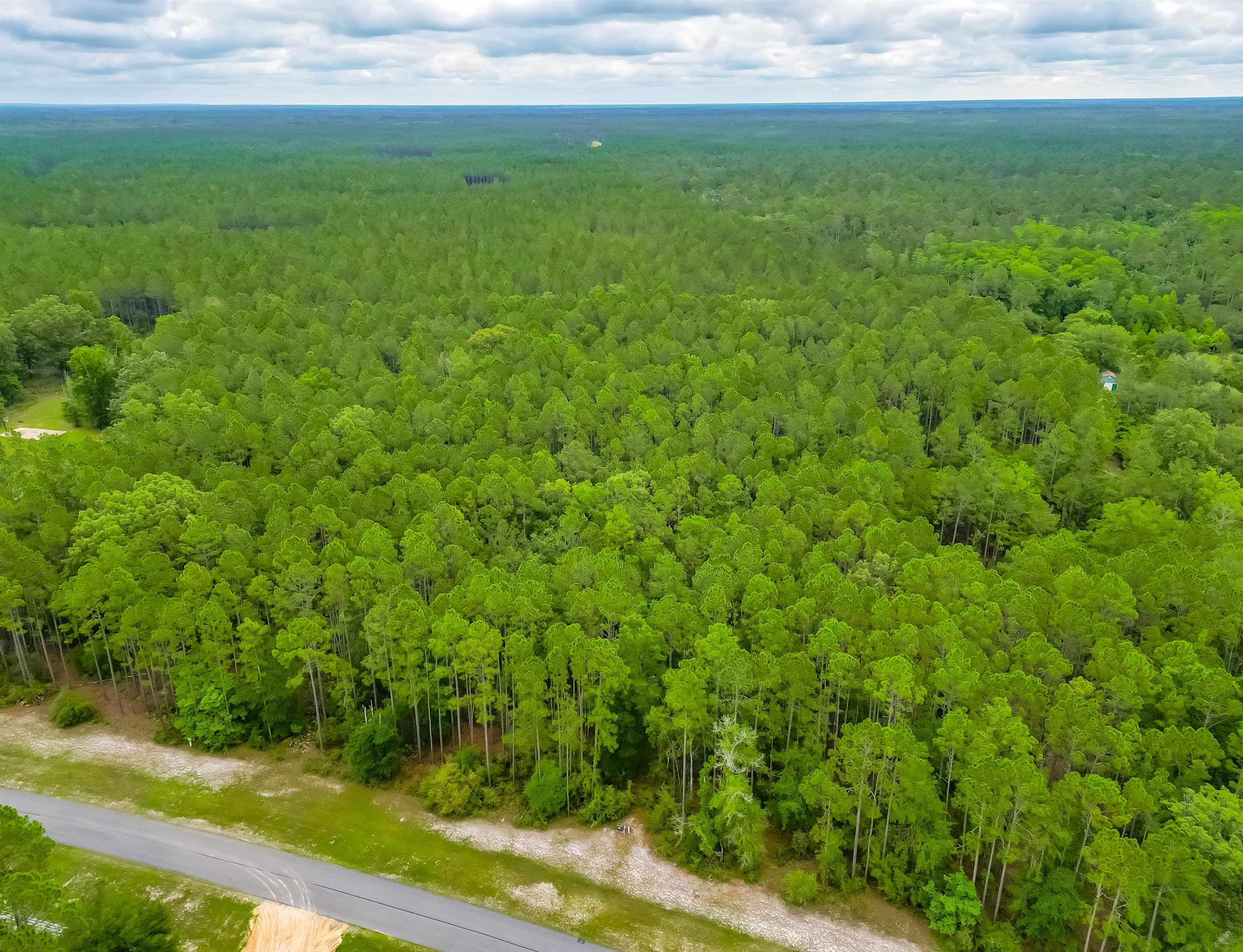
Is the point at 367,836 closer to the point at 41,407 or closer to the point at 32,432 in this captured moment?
the point at 32,432

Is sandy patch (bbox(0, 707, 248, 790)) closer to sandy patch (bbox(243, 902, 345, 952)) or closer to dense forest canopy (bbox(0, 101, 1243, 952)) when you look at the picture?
dense forest canopy (bbox(0, 101, 1243, 952))

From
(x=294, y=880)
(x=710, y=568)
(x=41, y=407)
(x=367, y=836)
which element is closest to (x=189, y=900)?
(x=294, y=880)

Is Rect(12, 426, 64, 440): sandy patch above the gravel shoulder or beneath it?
above

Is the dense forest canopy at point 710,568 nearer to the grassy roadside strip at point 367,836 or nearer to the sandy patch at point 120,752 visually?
the sandy patch at point 120,752

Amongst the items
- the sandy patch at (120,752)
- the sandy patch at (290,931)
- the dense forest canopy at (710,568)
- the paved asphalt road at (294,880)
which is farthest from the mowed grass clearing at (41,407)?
the sandy patch at (290,931)

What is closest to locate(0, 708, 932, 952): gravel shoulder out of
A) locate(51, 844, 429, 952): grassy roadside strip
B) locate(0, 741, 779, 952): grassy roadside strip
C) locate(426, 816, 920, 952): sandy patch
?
locate(426, 816, 920, 952): sandy patch
